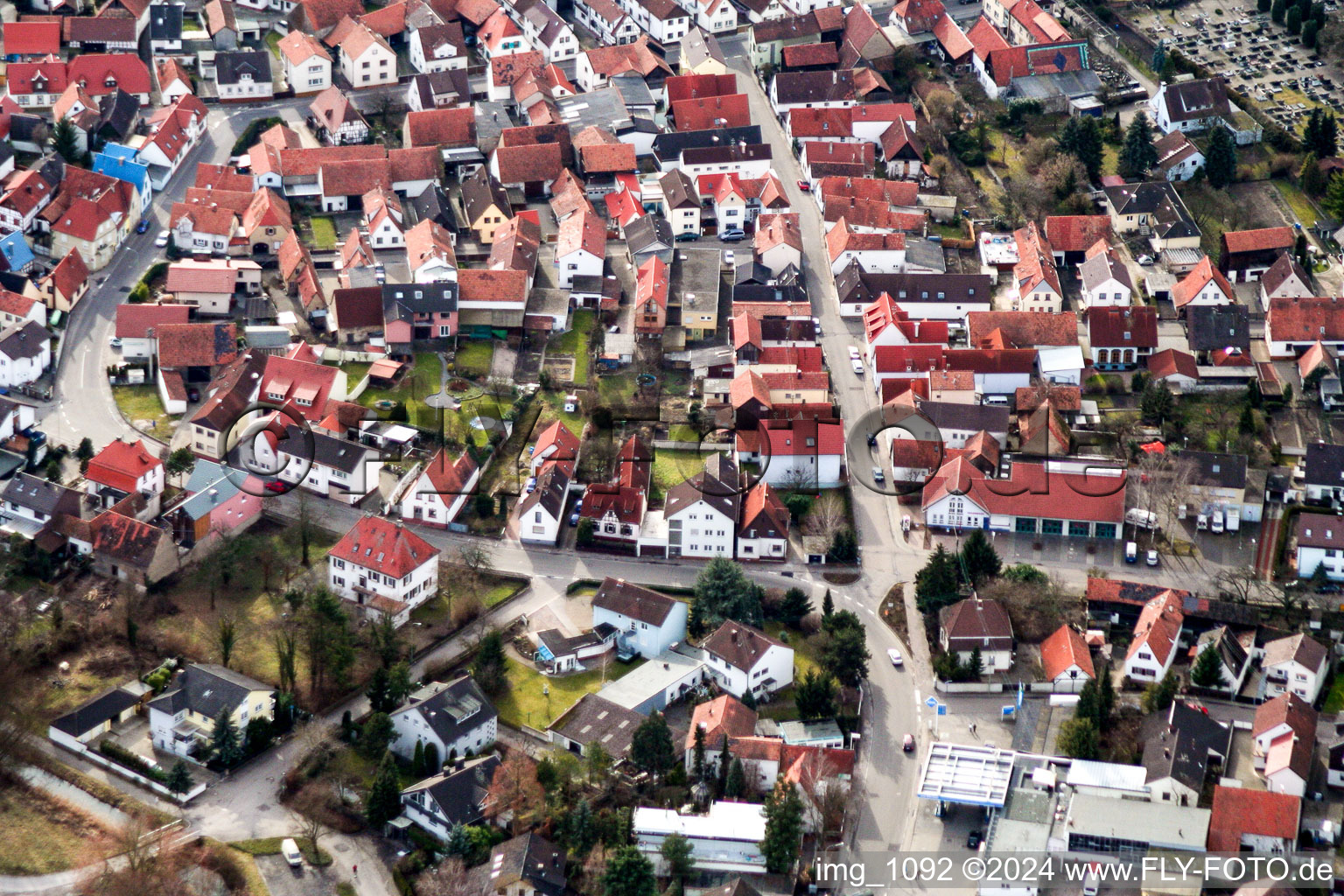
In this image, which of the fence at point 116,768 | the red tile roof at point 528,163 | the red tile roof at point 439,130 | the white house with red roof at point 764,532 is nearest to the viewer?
the fence at point 116,768

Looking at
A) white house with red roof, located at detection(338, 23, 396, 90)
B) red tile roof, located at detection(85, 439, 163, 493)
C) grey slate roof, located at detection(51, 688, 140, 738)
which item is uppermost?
white house with red roof, located at detection(338, 23, 396, 90)

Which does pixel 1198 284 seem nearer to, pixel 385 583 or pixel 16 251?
pixel 385 583

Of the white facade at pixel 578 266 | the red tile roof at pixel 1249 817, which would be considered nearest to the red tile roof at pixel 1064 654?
the red tile roof at pixel 1249 817

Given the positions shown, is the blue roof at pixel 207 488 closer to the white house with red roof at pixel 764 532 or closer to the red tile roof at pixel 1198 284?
the white house with red roof at pixel 764 532

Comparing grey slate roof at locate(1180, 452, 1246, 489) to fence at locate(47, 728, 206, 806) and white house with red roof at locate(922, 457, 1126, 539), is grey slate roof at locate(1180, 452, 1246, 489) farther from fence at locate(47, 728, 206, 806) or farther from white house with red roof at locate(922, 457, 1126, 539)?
fence at locate(47, 728, 206, 806)

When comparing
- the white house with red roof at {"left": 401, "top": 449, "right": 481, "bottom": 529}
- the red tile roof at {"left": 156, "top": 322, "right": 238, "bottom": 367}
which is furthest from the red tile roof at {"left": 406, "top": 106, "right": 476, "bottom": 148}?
the white house with red roof at {"left": 401, "top": 449, "right": 481, "bottom": 529}

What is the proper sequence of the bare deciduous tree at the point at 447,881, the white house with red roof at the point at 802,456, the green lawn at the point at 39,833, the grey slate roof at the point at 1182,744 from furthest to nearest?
the white house with red roof at the point at 802,456 < the grey slate roof at the point at 1182,744 < the green lawn at the point at 39,833 < the bare deciduous tree at the point at 447,881
